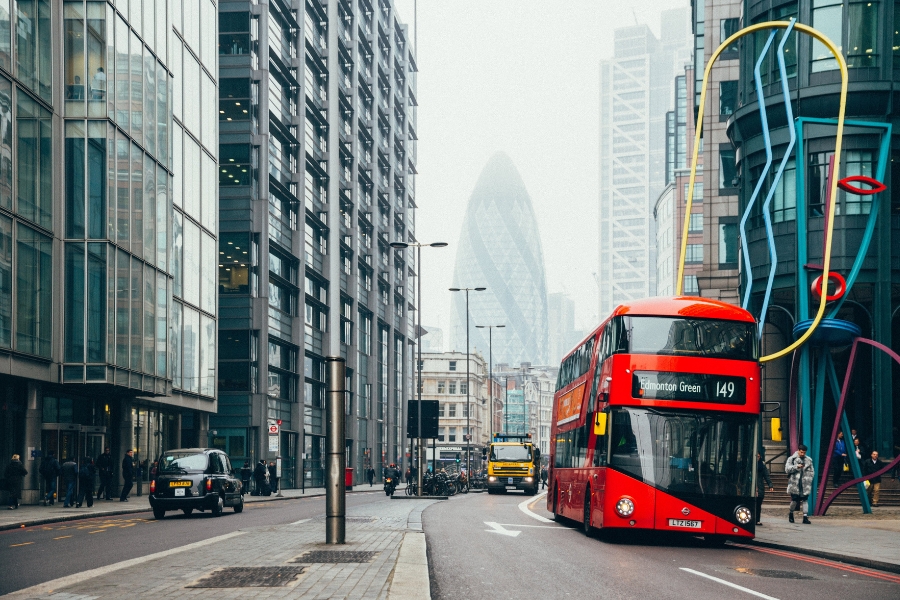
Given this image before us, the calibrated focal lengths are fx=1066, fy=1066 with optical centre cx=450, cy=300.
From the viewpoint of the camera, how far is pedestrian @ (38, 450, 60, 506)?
29250mm

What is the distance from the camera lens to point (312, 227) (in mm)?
66438

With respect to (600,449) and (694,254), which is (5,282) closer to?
(600,449)

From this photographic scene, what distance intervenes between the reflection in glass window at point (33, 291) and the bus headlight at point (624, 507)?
61.8ft

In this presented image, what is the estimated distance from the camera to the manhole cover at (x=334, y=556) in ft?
40.6

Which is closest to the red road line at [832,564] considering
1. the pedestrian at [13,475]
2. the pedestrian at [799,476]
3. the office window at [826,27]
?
the pedestrian at [799,476]

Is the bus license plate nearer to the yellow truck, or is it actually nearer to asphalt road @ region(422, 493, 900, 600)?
asphalt road @ region(422, 493, 900, 600)

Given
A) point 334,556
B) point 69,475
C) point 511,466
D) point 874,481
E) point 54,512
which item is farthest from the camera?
point 511,466

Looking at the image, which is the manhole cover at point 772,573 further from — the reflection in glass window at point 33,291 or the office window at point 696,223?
the office window at point 696,223

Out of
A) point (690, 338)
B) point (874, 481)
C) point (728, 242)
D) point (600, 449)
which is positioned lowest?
point (874, 481)

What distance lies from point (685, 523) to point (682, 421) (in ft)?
5.37

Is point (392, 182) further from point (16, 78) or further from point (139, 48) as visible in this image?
point (16, 78)

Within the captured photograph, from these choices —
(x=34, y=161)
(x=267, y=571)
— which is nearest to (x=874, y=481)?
(x=267, y=571)

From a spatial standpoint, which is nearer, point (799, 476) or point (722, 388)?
point (722, 388)

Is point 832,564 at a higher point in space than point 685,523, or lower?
lower
